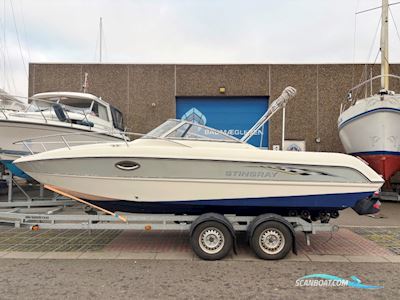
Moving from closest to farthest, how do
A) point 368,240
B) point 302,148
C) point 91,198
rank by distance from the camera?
1. point 91,198
2. point 368,240
3. point 302,148

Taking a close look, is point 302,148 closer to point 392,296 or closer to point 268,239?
point 268,239

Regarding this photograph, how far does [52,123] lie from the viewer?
24.8 feet

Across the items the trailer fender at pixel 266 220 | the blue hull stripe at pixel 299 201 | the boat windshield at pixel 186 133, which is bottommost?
the trailer fender at pixel 266 220

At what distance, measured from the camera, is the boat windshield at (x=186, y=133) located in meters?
5.20

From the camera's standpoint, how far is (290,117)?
41.1 ft

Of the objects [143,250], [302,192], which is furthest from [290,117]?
[143,250]

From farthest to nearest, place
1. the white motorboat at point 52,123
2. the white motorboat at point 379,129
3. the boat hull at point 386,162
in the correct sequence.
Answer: the boat hull at point 386,162 → the white motorboat at point 379,129 → the white motorboat at point 52,123

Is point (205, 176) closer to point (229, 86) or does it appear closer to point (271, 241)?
point (271, 241)

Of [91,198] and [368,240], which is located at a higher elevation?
[91,198]

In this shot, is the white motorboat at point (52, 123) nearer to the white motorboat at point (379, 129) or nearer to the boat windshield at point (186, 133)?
the boat windshield at point (186, 133)

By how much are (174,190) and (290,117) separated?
8762mm

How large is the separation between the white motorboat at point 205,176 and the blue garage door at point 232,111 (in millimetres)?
7561

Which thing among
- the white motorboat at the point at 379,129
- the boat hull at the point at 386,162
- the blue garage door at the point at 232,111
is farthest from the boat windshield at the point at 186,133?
the blue garage door at the point at 232,111

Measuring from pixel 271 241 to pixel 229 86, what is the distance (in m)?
8.63
